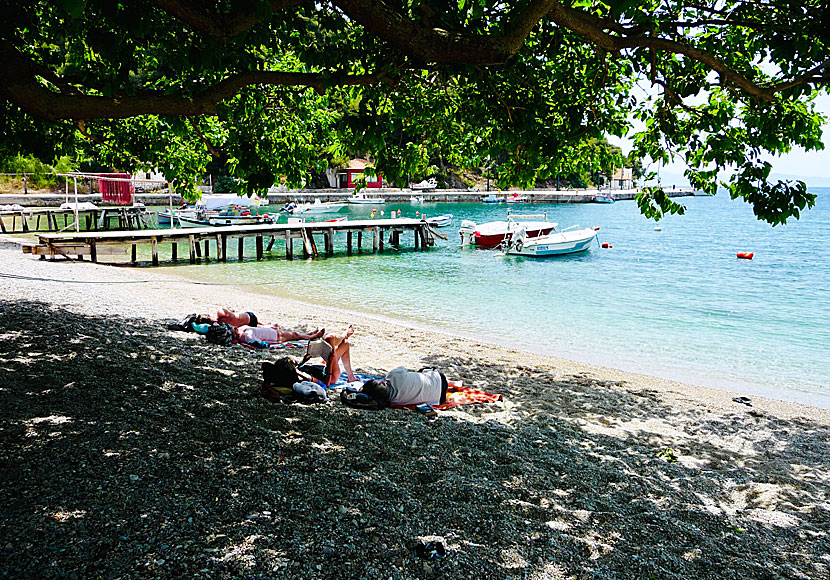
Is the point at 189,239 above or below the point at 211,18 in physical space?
below

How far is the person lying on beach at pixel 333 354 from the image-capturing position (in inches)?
325

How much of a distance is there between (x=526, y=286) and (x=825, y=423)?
A: 48.9ft

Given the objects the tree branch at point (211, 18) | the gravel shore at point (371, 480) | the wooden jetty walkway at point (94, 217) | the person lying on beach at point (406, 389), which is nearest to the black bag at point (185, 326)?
the gravel shore at point (371, 480)

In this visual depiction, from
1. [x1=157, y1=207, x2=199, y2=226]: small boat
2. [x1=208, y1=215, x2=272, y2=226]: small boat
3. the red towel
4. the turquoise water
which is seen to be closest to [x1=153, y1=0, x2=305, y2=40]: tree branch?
the red towel

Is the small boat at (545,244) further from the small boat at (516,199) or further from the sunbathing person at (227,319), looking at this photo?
the small boat at (516,199)

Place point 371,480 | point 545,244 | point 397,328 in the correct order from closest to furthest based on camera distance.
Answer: point 371,480
point 397,328
point 545,244

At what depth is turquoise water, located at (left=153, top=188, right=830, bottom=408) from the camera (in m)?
13.5

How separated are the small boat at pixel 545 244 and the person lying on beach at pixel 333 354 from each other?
25612 millimetres

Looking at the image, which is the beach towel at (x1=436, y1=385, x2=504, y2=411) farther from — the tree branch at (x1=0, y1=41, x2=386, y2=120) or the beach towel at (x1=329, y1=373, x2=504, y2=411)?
the tree branch at (x1=0, y1=41, x2=386, y2=120)

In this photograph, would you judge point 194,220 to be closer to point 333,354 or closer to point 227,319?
point 227,319

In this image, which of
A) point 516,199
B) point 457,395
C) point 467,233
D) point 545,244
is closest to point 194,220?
point 467,233

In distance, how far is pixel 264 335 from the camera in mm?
10539

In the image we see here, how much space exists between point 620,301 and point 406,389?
611 inches

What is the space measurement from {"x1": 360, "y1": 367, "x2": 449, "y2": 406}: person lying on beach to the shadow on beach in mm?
228
